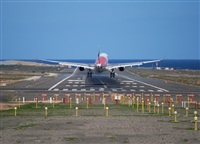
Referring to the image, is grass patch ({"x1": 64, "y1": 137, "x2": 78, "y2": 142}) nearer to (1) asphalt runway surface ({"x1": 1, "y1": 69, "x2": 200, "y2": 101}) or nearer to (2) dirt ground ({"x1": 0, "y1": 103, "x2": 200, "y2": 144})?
(2) dirt ground ({"x1": 0, "y1": 103, "x2": 200, "y2": 144})

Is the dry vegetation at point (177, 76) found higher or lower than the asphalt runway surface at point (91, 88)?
higher

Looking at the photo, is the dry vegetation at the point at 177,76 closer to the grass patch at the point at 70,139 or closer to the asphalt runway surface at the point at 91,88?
the asphalt runway surface at the point at 91,88

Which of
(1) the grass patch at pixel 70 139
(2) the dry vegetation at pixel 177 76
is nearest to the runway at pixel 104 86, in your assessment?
(2) the dry vegetation at pixel 177 76

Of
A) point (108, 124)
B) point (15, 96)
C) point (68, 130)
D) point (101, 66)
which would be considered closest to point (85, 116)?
point (108, 124)

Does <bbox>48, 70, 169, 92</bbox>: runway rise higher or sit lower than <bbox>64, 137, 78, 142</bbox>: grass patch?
higher

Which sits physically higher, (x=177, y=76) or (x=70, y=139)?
(x=177, y=76)

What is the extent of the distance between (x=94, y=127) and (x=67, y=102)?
19905 millimetres

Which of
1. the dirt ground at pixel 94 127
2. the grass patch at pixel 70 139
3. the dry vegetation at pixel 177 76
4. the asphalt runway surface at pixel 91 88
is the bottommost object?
the grass patch at pixel 70 139

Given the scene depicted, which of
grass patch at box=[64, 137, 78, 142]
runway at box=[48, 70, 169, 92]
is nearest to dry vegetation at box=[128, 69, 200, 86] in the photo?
runway at box=[48, 70, 169, 92]

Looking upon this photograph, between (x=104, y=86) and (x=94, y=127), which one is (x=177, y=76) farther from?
(x=94, y=127)

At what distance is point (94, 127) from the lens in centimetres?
2720

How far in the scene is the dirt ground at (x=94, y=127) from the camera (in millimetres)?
22797

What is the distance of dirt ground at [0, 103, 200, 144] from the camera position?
2280cm

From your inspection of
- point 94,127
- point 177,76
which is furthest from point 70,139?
point 177,76
